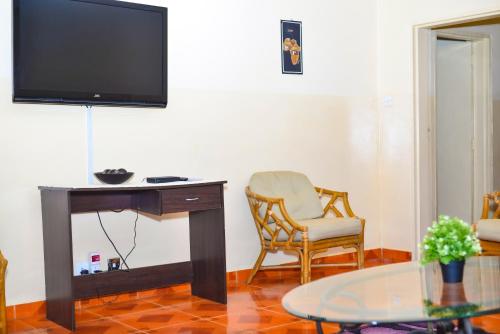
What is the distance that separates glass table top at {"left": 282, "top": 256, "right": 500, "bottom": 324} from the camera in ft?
7.93

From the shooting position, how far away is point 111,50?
4.40 m

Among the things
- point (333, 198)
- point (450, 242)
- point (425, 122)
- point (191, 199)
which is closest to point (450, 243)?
point (450, 242)

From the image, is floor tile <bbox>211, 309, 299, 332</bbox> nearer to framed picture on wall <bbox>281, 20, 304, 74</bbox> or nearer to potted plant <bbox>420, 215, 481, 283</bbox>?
potted plant <bbox>420, 215, 481, 283</bbox>

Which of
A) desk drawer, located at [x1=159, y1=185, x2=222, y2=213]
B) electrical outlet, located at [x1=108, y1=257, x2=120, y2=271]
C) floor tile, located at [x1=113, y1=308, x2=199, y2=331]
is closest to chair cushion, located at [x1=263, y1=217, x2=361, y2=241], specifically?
desk drawer, located at [x1=159, y1=185, x2=222, y2=213]

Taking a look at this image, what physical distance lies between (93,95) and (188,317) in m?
1.49

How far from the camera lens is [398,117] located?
6.05m

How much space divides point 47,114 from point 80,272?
40.4 inches

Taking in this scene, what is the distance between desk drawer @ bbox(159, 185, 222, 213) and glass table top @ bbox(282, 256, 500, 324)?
1.38 m

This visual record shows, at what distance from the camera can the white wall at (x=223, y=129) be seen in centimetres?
422

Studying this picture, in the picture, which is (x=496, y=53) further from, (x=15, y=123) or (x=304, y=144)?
(x=15, y=123)

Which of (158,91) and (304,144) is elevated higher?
(158,91)

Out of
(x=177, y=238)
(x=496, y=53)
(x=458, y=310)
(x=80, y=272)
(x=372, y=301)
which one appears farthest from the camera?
(x=496, y=53)

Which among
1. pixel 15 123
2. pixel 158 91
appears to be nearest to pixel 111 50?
pixel 158 91

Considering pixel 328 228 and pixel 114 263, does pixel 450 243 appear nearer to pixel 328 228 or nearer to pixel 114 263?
pixel 328 228
